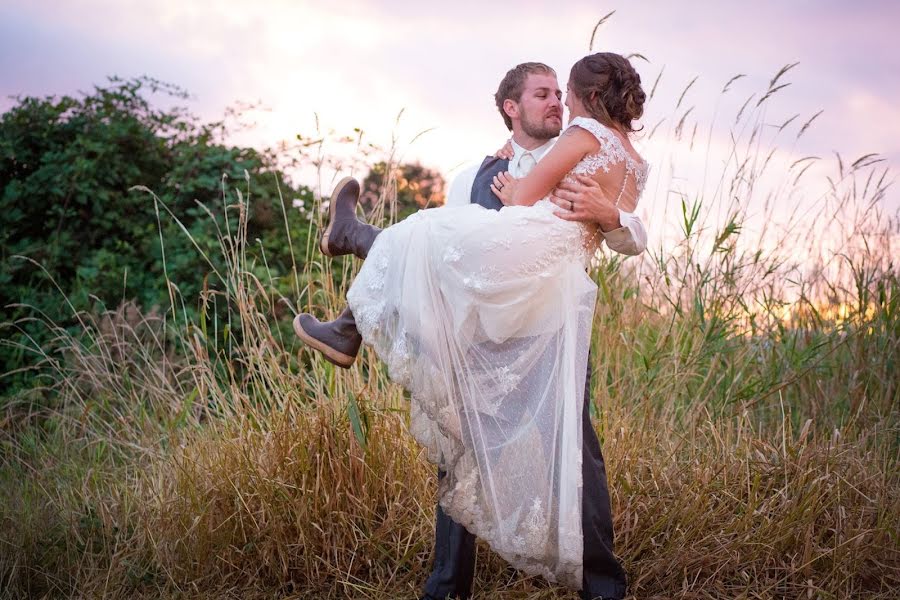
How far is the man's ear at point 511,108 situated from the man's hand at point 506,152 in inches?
4.2

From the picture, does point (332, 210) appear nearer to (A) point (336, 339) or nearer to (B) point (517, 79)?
(A) point (336, 339)

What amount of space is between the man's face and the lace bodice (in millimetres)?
479

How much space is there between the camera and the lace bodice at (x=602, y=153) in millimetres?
2752

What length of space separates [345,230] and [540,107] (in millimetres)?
918

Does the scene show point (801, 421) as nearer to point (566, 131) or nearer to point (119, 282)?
point (566, 131)

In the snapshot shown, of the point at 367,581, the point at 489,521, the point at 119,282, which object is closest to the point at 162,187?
the point at 119,282

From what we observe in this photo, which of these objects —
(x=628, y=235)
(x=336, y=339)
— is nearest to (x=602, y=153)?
(x=628, y=235)

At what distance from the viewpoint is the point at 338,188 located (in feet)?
9.72

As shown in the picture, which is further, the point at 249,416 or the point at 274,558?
the point at 249,416

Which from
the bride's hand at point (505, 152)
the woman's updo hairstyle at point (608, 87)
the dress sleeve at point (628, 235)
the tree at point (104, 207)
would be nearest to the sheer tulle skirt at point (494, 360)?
the dress sleeve at point (628, 235)

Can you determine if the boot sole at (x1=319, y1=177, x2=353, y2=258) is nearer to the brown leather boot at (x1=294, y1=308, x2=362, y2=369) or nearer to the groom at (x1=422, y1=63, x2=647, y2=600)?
the brown leather boot at (x1=294, y1=308, x2=362, y2=369)

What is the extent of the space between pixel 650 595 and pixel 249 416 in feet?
5.73

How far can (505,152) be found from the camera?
3.30 m

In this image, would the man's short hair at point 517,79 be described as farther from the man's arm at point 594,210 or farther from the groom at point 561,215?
the man's arm at point 594,210
